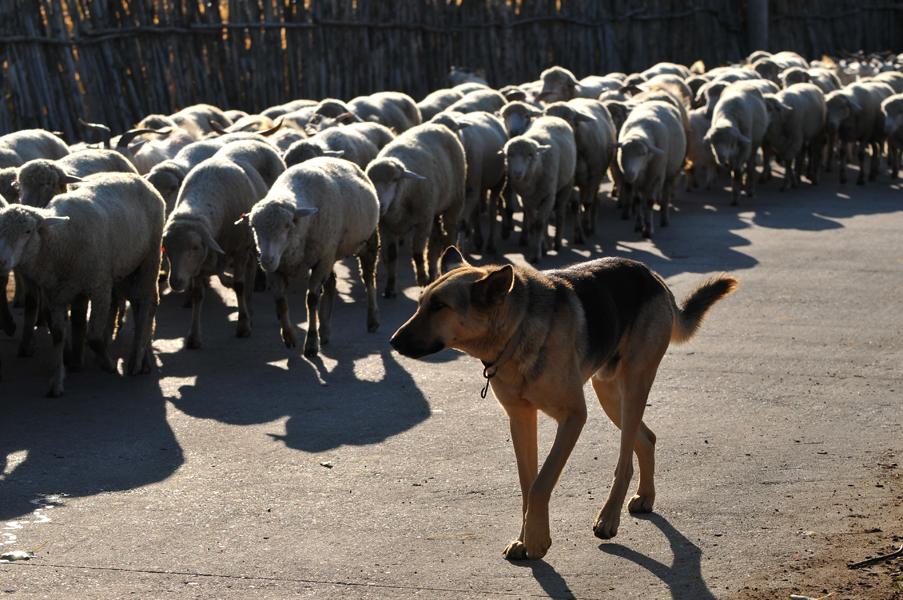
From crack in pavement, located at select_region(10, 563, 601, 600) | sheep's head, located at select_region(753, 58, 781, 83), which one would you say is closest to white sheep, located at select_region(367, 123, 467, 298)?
crack in pavement, located at select_region(10, 563, 601, 600)

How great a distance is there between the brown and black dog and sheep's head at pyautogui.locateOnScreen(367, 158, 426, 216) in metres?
6.18

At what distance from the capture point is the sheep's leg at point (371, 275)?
1194 cm

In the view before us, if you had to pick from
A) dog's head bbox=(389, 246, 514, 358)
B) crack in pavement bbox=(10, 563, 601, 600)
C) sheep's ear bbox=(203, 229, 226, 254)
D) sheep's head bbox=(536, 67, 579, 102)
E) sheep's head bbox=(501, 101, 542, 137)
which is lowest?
sheep's head bbox=(536, 67, 579, 102)

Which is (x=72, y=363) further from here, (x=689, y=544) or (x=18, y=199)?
(x=689, y=544)

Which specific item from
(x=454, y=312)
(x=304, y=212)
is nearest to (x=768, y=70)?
(x=304, y=212)

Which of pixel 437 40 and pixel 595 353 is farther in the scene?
pixel 437 40

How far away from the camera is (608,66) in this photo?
100 ft

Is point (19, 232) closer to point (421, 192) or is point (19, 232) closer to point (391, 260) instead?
point (391, 260)

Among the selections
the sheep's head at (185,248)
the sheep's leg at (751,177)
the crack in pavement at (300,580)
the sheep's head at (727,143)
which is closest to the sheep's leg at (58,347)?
the sheep's head at (185,248)

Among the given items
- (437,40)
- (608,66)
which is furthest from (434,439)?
(608,66)

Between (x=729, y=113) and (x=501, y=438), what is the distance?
486 inches

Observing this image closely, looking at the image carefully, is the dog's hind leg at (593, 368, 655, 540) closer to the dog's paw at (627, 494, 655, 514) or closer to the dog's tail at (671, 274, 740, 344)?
the dog's paw at (627, 494, 655, 514)

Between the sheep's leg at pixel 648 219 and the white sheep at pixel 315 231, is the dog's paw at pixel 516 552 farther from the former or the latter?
the sheep's leg at pixel 648 219

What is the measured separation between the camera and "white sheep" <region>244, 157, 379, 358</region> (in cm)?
1087
